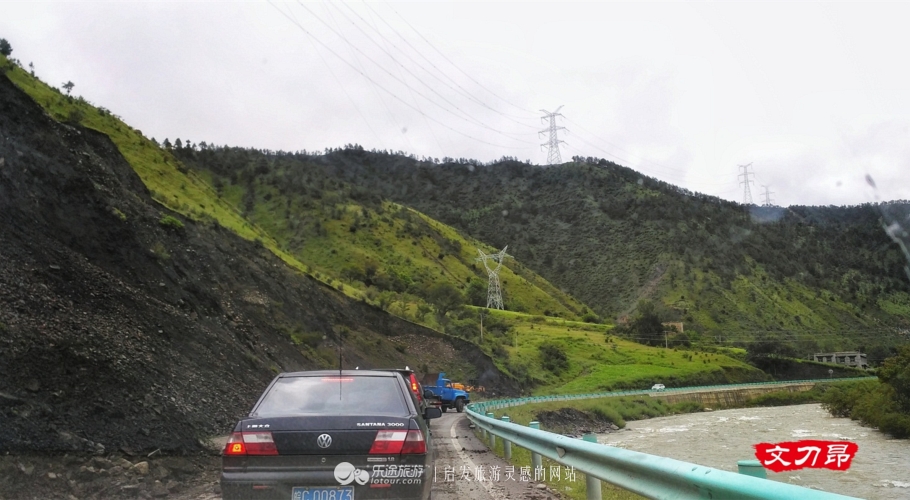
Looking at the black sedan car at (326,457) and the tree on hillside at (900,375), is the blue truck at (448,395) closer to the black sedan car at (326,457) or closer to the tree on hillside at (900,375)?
the tree on hillside at (900,375)

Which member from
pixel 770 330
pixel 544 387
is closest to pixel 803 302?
pixel 770 330

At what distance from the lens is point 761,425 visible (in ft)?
154

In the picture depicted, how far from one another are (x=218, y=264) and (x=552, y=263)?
110 meters

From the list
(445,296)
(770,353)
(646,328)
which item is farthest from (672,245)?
(445,296)

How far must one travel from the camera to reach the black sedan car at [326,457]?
6148 mm

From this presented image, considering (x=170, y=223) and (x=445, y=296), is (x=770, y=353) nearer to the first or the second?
(x=445, y=296)

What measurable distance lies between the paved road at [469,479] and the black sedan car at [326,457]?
10.5 ft

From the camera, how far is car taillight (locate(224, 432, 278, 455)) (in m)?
6.23

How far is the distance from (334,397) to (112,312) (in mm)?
11656

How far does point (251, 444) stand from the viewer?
6262 millimetres

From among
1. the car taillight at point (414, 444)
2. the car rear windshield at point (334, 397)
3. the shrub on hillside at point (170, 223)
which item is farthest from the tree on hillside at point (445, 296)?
the car taillight at point (414, 444)

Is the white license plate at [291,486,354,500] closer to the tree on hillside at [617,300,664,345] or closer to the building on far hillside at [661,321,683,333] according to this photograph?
the tree on hillside at [617,300,664,345]

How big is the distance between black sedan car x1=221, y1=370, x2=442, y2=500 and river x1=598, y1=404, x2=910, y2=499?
1329cm
